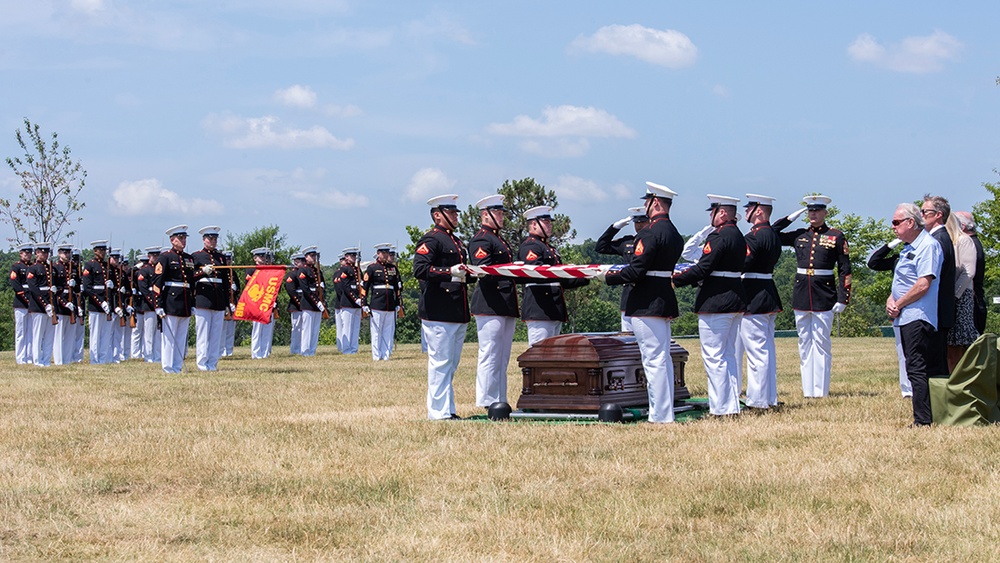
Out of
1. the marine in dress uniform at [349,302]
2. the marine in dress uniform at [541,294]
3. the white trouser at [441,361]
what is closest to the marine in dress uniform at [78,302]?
the marine in dress uniform at [349,302]

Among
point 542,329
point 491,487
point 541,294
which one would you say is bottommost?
point 491,487

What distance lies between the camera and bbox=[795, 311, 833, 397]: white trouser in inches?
520

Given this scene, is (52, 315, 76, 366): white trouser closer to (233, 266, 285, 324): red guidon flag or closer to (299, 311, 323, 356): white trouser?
(233, 266, 285, 324): red guidon flag

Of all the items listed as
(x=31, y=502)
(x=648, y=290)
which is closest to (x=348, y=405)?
(x=648, y=290)

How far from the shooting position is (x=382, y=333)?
24609mm

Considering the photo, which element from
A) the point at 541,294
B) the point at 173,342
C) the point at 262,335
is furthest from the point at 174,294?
the point at 541,294

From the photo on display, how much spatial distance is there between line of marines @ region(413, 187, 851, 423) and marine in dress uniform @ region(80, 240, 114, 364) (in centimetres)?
1247

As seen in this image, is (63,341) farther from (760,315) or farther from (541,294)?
(760,315)

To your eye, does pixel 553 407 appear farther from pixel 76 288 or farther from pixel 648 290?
pixel 76 288

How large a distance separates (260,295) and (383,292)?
16.5 feet

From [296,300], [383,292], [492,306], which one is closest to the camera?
[492,306]

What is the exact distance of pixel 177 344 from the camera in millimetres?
19016

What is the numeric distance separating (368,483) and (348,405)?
18.6 ft

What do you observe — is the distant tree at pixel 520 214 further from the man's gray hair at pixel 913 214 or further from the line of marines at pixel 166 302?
the man's gray hair at pixel 913 214
